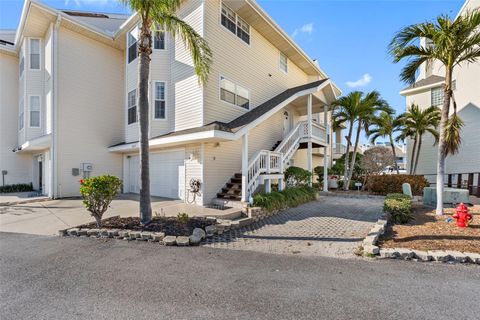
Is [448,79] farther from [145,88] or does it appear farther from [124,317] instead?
[124,317]

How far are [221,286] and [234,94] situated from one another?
999 centimetres

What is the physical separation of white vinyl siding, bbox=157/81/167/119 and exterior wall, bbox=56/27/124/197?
14.2 feet

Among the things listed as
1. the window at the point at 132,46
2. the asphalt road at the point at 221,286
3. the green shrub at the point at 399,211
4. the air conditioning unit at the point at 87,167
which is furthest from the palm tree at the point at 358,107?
the air conditioning unit at the point at 87,167

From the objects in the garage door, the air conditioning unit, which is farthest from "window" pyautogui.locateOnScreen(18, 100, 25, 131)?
the garage door

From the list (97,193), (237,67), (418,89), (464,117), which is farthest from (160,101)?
(418,89)

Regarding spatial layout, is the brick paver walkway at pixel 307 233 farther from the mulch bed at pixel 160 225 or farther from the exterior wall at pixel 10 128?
the exterior wall at pixel 10 128

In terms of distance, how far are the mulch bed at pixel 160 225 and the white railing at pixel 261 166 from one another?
113 inches

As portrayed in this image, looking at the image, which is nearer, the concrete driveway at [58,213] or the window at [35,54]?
the concrete driveway at [58,213]

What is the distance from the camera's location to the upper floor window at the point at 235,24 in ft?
38.1

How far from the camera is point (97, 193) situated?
254 inches

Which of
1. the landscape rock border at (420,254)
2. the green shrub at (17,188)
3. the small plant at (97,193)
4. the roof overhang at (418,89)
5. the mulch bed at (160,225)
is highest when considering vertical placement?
the roof overhang at (418,89)

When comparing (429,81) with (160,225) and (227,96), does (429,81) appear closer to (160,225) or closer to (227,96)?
(227,96)

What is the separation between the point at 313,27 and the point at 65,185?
15.0 meters

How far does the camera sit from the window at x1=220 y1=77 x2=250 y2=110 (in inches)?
449
